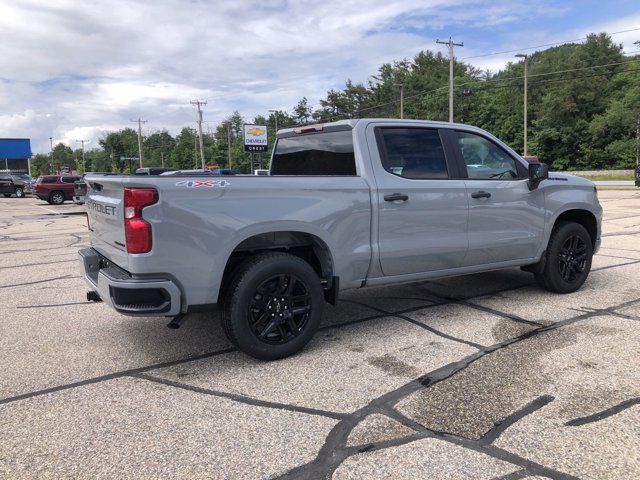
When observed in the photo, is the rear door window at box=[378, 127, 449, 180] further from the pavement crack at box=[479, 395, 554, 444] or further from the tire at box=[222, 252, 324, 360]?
the pavement crack at box=[479, 395, 554, 444]

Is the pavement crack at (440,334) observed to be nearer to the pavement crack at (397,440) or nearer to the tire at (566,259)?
the pavement crack at (397,440)

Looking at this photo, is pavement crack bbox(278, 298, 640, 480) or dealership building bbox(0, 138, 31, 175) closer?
pavement crack bbox(278, 298, 640, 480)

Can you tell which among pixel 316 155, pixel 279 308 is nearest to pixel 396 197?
pixel 316 155

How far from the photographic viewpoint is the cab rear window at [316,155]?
4.61 meters

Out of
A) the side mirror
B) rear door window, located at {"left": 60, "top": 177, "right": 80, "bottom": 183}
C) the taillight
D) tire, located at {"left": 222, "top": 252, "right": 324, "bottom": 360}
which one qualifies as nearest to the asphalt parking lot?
tire, located at {"left": 222, "top": 252, "right": 324, "bottom": 360}

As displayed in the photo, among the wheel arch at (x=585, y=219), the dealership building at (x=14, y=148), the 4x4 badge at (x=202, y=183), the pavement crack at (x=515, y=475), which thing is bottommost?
the pavement crack at (x=515, y=475)

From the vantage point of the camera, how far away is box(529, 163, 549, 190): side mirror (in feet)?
17.4

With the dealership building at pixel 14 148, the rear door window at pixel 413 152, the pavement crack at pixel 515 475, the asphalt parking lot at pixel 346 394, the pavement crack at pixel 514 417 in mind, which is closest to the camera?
the pavement crack at pixel 515 475

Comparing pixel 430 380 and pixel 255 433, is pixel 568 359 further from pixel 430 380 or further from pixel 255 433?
pixel 255 433

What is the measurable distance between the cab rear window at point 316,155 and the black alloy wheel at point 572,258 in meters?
2.81

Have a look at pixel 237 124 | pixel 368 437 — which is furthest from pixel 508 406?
pixel 237 124

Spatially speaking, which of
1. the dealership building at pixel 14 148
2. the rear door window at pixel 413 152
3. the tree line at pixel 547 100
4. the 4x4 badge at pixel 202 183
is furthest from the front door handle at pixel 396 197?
the dealership building at pixel 14 148

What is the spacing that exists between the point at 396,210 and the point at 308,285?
3.48 feet

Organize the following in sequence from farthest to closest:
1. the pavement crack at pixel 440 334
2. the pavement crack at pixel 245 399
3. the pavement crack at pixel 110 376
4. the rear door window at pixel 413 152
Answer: the rear door window at pixel 413 152 < the pavement crack at pixel 440 334 < the pavement crack at pixel 110 376 < the pavement crack at pixel 245 399
